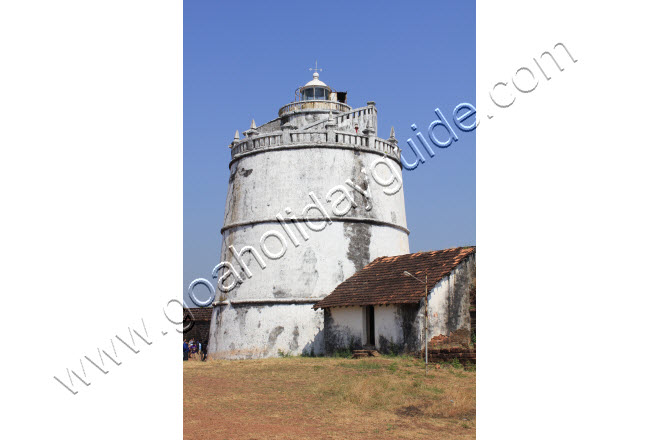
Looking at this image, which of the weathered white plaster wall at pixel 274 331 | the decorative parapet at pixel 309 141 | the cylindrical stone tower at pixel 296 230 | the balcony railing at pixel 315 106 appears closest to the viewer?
the weathered white plaster wall at pixel 274 331

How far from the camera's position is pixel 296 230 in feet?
67.7

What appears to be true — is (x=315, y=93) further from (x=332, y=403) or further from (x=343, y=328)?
(x=332, y=403)

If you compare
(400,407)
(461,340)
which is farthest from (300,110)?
(400,407)

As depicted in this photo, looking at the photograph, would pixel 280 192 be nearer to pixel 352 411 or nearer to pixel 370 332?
pixel 370 332

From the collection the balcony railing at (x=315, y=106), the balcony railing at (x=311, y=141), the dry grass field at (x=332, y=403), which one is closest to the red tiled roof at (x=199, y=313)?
the balcony railing at (x=311, y=141)

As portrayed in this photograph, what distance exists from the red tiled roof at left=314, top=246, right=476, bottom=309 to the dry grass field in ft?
7.56

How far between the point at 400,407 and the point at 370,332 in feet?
26.9

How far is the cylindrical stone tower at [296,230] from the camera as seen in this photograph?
20.0m

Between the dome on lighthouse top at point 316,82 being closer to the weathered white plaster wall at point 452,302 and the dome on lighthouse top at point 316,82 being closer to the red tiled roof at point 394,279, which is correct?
the red tiled roof at point 394,279

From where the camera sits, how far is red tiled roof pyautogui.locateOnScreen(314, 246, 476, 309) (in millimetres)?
16755

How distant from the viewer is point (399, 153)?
23031 millimetres

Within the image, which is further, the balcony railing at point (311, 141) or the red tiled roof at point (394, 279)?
the balcony railing at point (311, 141)

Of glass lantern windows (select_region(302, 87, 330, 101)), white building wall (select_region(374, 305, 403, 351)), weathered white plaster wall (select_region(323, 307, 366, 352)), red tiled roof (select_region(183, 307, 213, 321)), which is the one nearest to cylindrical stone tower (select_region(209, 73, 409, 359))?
weathered white plaster wall (select_region(323, 307, 366, 352))

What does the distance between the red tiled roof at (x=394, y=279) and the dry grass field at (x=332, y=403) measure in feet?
7.56
